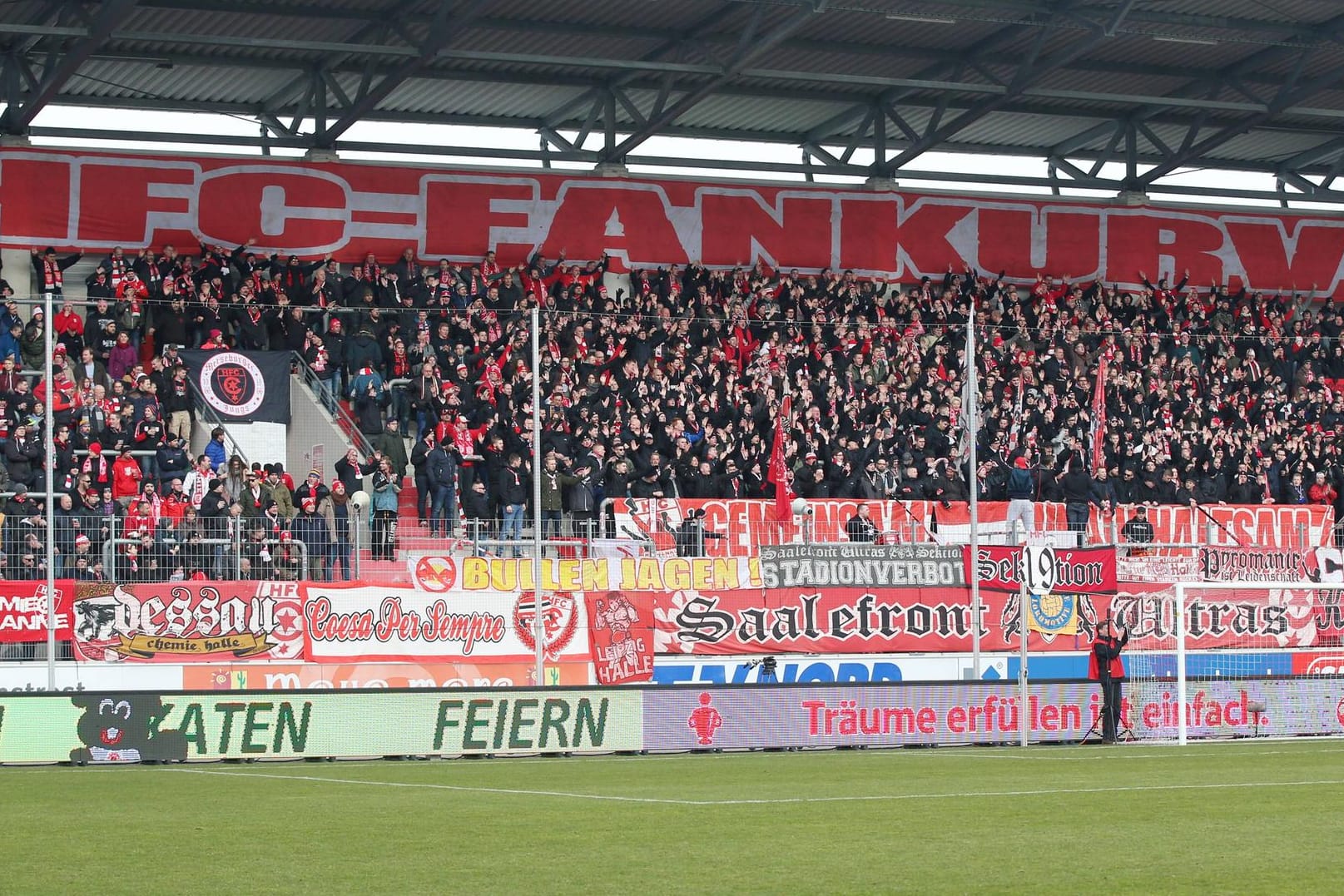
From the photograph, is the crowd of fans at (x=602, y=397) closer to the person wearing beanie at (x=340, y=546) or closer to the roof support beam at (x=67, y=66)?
the person wearing beanie at (x=340, y=546)

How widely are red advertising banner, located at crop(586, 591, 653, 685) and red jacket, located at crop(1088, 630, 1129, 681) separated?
5935 millimetres

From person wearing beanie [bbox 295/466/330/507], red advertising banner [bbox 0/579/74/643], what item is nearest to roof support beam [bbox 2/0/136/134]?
person wearing beanie [bbox 295/466/330/507]

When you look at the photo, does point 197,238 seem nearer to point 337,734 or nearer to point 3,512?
point 3,512

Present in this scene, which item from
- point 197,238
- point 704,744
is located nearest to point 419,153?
point 197,238

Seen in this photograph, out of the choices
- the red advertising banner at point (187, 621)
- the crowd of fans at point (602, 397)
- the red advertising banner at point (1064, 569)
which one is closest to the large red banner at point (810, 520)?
the crowd of fans at point (602, 397)

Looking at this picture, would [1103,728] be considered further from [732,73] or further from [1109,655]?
[732,73]

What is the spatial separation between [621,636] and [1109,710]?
6.57 m

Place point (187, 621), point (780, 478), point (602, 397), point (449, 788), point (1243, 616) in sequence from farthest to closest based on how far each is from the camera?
point (602, 397)
point (780, 478)
point (1243, 616)
point (187, 621)
point (449, 788)

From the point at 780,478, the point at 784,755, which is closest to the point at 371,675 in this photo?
the point at 784,755

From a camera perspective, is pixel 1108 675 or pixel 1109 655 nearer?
pixel 1108 675

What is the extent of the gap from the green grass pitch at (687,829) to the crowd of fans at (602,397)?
727cm

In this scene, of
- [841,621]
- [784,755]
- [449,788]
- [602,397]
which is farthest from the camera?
[602,397]

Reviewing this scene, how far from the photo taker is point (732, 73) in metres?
32.3

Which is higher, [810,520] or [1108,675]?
[810,520]
